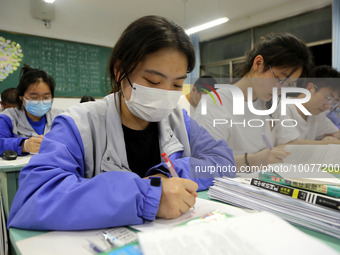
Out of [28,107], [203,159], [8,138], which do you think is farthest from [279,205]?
[28,107]

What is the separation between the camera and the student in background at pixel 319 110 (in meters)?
Result: 1.19

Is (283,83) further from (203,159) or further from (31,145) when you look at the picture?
(31,145)

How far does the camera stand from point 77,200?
0.55m

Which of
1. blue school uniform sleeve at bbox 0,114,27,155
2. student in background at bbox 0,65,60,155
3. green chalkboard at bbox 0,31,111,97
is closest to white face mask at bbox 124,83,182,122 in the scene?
blue school uniform sleeve at bbox 0,114,27,155

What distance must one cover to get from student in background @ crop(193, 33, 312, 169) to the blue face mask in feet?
5.03

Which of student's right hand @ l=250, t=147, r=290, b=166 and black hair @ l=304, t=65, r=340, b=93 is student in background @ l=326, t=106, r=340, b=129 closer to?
black hair @ l=304, t=65, r=340, b=93

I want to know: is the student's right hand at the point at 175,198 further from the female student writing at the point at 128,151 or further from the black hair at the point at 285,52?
the black hair at the point at 285,52

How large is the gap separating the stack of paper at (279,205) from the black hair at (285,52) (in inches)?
31.4

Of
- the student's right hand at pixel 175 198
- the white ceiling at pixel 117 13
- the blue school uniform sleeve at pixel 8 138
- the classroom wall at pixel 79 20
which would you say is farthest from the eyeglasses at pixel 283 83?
the white ceiling at pixel 117 13

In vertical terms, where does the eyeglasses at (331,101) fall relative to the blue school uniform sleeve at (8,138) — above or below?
above

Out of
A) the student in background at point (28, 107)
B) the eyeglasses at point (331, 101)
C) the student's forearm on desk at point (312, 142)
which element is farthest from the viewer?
the student in background at point (28, 107)

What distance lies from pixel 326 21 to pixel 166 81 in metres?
4.58

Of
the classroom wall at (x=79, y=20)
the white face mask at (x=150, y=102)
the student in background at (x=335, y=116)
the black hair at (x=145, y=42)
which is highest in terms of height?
the classroom wall at (x=79, y=20)

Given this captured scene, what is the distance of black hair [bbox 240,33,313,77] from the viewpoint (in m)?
1.23
